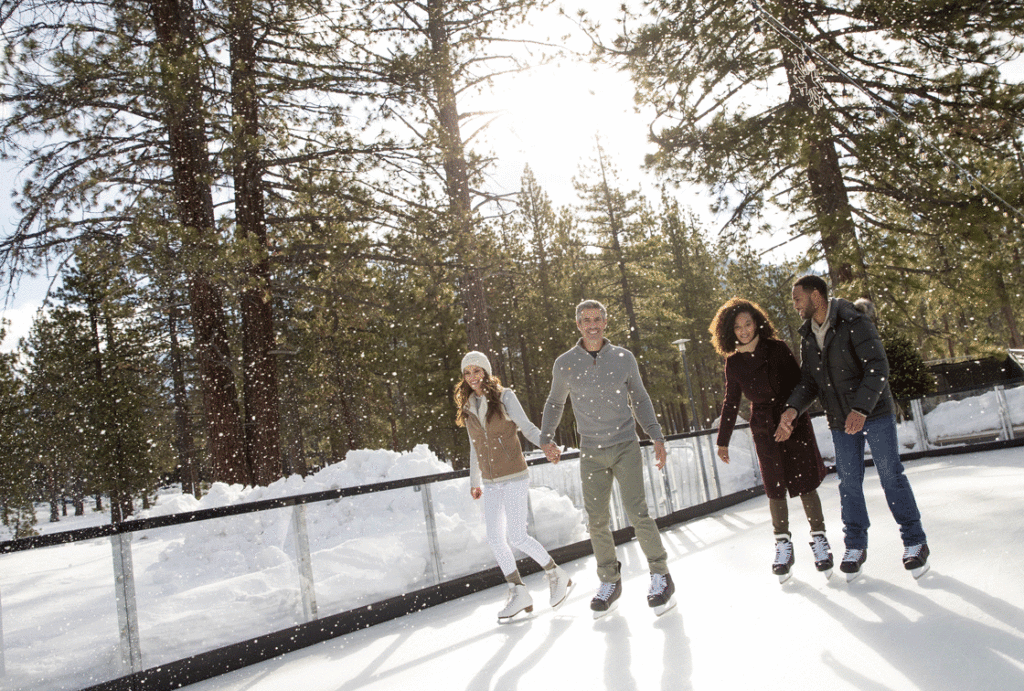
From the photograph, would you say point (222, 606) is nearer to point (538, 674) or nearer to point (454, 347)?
point (538, 674)

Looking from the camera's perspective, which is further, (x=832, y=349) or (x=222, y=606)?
(x=222, y=606)

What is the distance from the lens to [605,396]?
4391 millimetres

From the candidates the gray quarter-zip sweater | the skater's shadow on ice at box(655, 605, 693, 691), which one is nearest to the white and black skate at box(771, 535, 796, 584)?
the skater's shadow on ice at box(655, 605, 693, 691)

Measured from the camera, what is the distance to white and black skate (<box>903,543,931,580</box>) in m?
3.90

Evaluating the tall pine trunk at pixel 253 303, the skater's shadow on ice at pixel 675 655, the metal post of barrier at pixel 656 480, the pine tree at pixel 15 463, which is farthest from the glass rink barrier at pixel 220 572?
the pine tree at pixel 15 463

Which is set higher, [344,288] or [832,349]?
[344,288]

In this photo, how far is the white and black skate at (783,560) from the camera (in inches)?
171

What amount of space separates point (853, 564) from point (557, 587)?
1.84 m

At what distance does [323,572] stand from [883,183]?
12.1 meters

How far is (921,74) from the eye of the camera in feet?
39.6

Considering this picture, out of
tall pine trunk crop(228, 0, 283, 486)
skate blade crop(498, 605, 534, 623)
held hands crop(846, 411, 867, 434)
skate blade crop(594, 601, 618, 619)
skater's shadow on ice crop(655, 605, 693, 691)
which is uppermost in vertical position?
tall pine trunk crop(228, 0, 283, 486)

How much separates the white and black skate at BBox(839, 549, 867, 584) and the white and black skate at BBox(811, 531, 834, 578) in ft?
0.48

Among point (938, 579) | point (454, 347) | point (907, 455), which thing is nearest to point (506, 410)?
point (938, 579)

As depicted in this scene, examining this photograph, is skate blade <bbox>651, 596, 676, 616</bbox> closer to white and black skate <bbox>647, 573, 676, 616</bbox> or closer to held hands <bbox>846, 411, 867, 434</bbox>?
white and black skate <bbox>647, 573, 676, 616</bbox>
